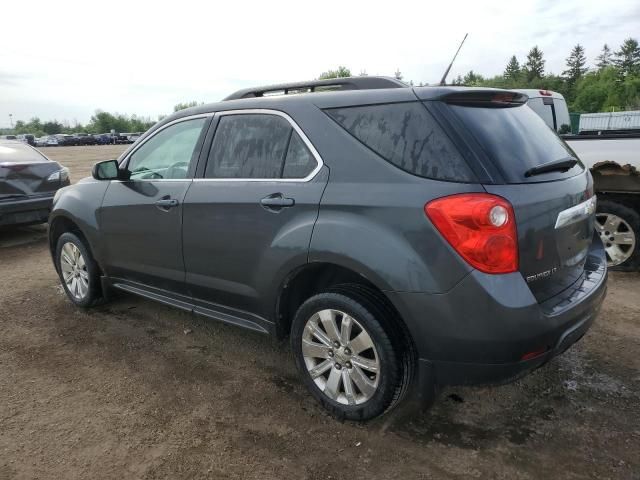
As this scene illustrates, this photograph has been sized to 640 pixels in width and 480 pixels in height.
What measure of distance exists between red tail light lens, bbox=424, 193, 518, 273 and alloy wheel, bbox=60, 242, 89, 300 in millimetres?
3426

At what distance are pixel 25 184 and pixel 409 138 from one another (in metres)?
6.66

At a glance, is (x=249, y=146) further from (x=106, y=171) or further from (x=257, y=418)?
(x=257, y=418)

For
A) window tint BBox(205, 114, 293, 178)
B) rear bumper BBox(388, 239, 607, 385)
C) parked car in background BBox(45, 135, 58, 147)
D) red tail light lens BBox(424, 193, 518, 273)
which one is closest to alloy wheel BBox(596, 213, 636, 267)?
rear bumper BBox(388, 239, 607, 385)

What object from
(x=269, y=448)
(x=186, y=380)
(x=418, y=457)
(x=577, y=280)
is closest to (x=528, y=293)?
(x=577, y=280)

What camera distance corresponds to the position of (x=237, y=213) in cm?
307

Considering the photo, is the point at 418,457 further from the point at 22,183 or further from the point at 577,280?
the point at 22,183

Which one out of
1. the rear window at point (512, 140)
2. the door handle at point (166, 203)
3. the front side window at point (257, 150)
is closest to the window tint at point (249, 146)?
the front side window at point (257, 150)

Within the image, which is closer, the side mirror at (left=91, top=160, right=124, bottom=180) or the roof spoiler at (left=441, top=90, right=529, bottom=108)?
the roof spoiler at (left=441, top=90, right=529, bottom=108)

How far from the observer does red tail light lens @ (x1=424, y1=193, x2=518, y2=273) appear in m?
2.25

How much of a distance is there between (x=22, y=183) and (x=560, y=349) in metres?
7.31

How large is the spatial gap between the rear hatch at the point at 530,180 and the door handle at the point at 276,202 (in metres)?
0.90

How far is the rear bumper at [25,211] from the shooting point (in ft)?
22.7

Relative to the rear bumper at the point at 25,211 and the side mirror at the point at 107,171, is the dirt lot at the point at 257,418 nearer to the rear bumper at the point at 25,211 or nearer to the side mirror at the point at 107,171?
the side mirror at the point at 107,171

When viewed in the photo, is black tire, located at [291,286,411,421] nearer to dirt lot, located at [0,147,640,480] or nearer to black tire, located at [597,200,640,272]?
dirt lot, located at [0,147,640,480]
